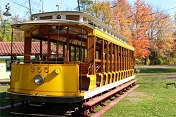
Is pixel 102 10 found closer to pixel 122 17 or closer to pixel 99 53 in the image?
pixel 122 17

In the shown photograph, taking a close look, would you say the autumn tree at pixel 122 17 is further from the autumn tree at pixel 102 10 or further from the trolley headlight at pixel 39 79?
the trolley headlight at pixel 39 79

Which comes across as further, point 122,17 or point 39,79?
point 122,17

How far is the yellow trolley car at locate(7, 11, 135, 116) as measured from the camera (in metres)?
7.54

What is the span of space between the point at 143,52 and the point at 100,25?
69.7 ft

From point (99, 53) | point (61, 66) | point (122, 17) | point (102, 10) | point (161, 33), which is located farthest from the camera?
point (161, 33)

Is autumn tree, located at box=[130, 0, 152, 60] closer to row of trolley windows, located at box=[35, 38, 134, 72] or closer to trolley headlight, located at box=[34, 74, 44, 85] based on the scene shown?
row of trolley windows, located at box=[35, 38, 134, 72]

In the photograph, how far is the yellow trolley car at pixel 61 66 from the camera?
7.54 meters

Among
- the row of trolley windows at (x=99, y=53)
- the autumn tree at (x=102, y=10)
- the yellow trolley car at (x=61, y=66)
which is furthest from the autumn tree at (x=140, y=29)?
the yellow trolley car at (x=61, y=66)

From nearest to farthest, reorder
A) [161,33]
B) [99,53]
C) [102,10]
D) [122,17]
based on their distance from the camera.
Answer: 1. [99,53]
2. [122,17]
3. [102,10]
4. [161,33]

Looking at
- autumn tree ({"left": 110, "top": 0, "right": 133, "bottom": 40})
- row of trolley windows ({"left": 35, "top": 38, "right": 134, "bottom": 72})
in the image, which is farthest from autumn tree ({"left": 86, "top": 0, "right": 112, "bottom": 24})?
row of trolley windows ({"left": 35, "top": 38, "right": 134, "bottom": 72})

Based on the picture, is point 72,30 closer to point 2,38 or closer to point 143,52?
point 143,52

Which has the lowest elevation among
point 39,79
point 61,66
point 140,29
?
point 39,79

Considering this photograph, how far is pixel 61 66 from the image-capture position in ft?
24.7

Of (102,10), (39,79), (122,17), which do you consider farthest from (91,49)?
(102,10)
